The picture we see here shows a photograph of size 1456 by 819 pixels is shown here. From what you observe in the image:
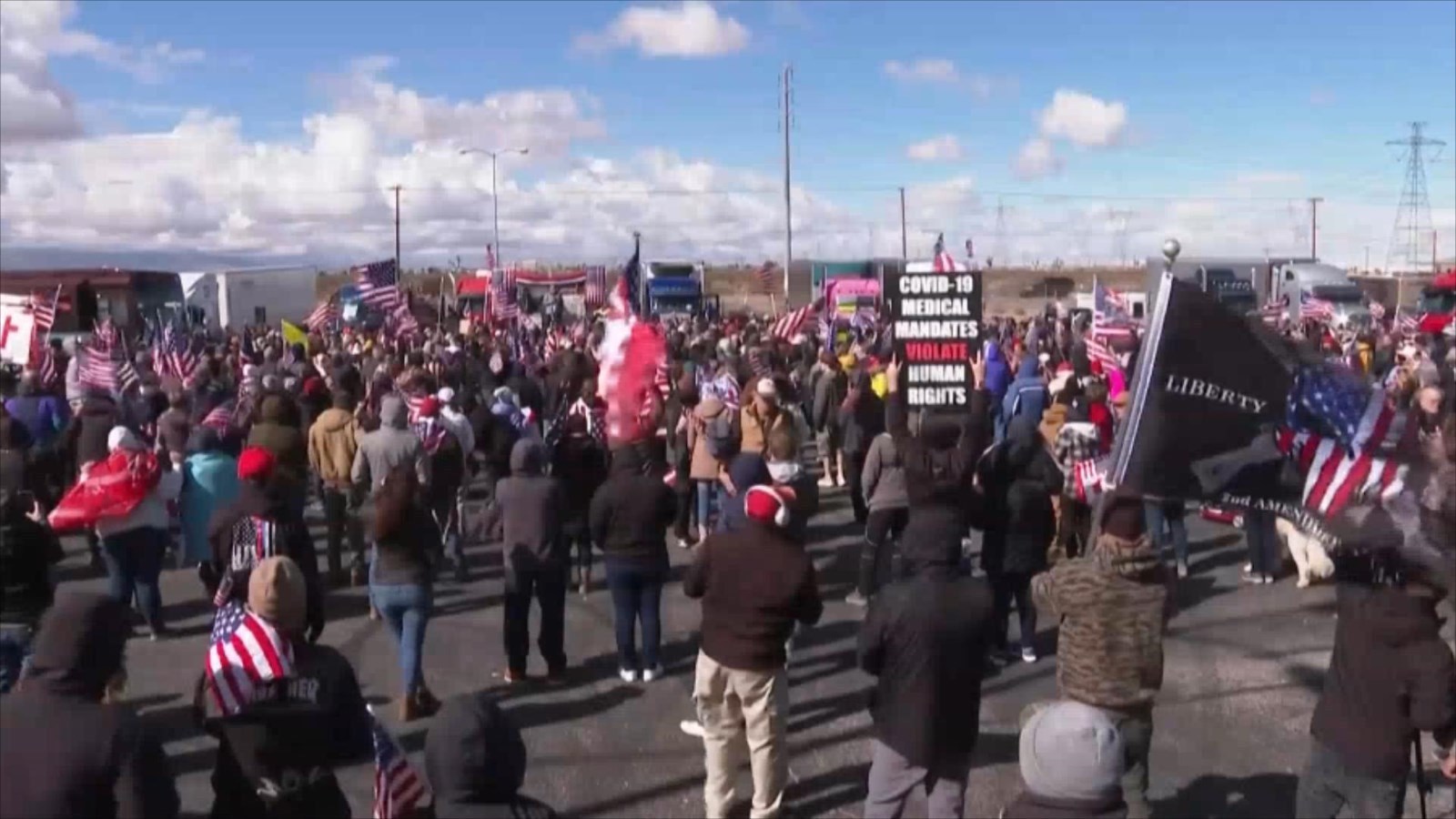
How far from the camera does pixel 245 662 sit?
464 cm

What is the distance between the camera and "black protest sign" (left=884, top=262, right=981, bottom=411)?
10.2 m

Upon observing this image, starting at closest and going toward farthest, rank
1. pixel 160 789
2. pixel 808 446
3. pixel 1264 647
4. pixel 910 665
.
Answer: pixel 160 789 → pixel 910 665 → pixel 1264 647 → pixel 808 446

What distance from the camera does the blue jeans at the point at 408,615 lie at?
7.77 meters

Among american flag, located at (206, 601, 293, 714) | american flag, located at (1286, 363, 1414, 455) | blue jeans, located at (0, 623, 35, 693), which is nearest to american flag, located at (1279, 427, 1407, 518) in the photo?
american flag, located at (1286, 363, 1414, 455)

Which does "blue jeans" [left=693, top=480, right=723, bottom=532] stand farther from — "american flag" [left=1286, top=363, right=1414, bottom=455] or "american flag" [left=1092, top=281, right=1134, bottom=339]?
"american flag" [left=1092, top=281, right=1134, bottom=339]

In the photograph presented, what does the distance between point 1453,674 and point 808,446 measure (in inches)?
584

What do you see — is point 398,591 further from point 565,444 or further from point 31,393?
point 31,393

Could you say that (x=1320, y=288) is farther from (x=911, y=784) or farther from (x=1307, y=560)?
(x=911, y=784)

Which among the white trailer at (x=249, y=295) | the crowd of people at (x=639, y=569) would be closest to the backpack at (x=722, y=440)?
the crowd of people at (x=639, y=569)

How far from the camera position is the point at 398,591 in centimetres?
775

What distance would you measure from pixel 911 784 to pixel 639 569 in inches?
121

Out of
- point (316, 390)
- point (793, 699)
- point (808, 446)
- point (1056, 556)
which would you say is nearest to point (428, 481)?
point (316, 390)

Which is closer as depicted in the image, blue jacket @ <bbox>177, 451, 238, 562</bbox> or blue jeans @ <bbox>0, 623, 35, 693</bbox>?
blue jeans @ <bbox>0, 623, 35, 693</bbox>

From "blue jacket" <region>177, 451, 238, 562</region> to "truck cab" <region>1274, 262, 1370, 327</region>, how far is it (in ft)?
106
